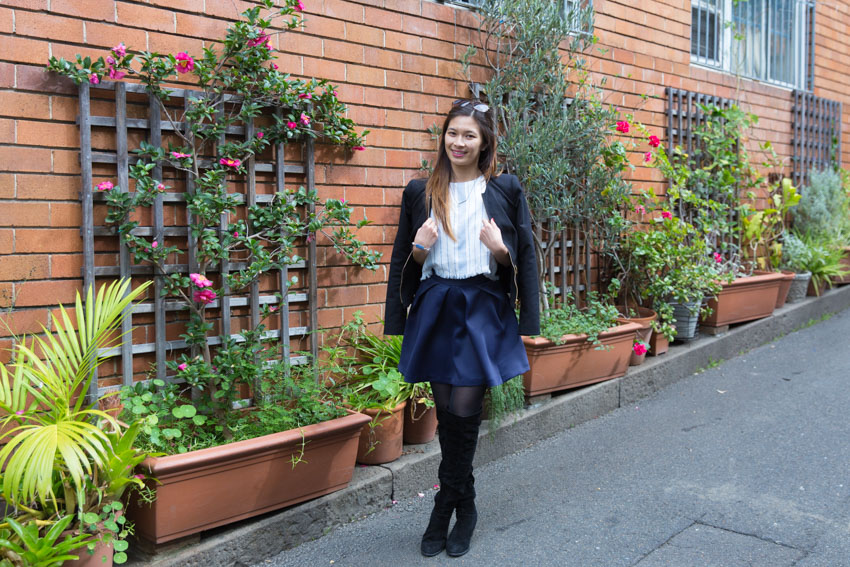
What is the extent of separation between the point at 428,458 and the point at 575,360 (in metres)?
1.43

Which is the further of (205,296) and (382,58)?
(382,58)

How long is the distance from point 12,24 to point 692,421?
14.1ft

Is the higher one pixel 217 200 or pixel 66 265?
pixel 217 200

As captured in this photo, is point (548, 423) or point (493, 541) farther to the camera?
point (548, 423)

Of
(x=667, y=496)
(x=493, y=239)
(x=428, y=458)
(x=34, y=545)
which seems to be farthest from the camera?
(x=428, y=458)

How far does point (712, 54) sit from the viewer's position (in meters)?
7.57

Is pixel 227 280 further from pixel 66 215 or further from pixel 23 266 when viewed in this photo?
pixel 23 266

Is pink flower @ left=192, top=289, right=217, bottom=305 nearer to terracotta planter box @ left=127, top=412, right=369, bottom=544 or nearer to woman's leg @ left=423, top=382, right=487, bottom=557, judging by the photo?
terracotta planter box @ left=127, top=412, right=369, bottom=544

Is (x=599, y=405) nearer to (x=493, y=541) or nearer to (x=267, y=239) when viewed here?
(x=493, y=541)

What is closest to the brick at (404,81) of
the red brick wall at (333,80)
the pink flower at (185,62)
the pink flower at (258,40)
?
the red brick wall at (333,80)

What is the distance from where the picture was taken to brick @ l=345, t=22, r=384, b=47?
4.14 m

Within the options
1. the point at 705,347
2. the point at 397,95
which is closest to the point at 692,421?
the point at 705,347

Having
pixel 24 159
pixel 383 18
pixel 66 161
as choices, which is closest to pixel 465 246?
pixel 66 161

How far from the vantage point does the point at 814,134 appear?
8.95 m
